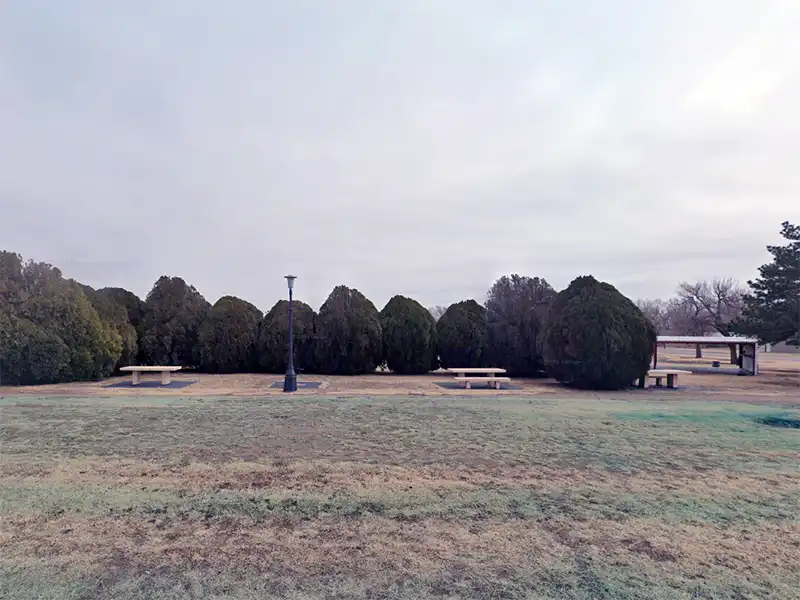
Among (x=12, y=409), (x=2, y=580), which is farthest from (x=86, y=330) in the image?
(x=2, y=580)

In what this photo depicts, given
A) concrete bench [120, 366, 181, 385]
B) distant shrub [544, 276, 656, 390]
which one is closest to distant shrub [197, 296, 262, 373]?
concrete bench [120, 366, 181, 385]

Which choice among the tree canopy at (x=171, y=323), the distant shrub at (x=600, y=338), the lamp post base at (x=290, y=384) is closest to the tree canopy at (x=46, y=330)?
the tree canopy at (x=171, y=323)

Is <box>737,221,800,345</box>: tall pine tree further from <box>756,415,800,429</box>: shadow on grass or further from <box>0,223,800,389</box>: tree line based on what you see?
<box>756,415,800,429</box>: shadow on grass

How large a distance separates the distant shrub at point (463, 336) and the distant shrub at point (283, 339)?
14.4 feet

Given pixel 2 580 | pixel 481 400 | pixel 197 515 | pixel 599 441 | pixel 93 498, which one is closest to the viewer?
pixel 2 580

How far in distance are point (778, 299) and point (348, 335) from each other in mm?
16440

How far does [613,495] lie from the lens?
4836 mm

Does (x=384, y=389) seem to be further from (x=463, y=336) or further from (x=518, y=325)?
(x=518, y=325)

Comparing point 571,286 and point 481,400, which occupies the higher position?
point 571,286

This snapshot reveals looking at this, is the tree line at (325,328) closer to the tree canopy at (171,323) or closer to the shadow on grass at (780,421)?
the tree canopy at (171,323)

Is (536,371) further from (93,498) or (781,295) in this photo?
(93,498)

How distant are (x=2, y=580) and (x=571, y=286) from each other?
13896 millimetres

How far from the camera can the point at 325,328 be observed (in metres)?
17.7

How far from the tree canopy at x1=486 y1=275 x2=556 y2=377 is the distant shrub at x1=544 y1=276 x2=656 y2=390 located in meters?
2.93
